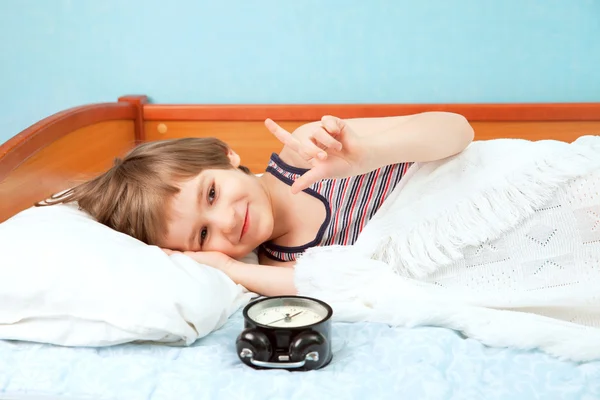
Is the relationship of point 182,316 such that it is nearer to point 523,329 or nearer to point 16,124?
point 523,329

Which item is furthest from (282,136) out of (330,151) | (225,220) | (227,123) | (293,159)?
(227,123)

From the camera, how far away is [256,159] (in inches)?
64.6

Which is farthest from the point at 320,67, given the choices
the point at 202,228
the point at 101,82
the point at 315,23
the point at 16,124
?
the point at 16,124

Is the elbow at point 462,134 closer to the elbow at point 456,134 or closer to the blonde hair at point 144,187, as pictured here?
the elbow at point 456,134

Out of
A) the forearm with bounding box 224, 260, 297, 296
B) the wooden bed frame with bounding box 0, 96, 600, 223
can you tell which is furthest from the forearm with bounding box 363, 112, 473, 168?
the wooden bed frame with bounding box 0, 96, 600, 223

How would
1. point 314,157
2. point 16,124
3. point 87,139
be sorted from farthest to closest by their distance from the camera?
point 16,124, point 87,139, point 314,157

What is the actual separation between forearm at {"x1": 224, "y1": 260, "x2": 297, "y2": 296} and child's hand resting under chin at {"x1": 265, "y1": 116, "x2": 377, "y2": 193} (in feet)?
0.57

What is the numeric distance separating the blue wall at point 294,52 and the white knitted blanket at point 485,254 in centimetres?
60

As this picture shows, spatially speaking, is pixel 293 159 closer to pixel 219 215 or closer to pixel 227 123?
pixel 219 215

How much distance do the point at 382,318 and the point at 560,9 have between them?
1.05 metres

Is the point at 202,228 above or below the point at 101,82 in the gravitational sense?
below

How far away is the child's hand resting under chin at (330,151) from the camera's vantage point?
83 centimetres

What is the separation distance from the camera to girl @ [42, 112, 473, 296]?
97cm

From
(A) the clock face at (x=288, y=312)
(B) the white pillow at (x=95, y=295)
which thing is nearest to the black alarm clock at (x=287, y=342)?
(A) the clock face at (x=288, y=312)
